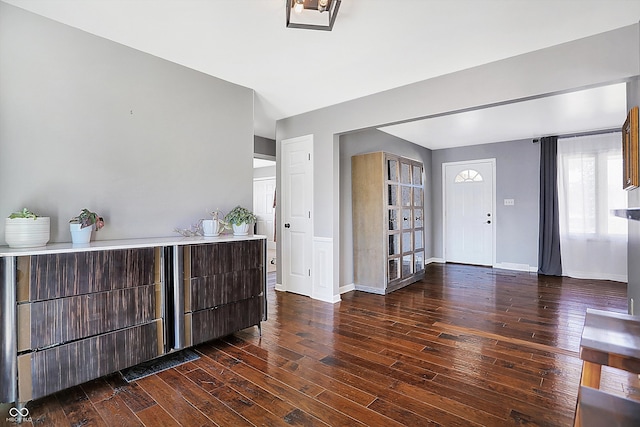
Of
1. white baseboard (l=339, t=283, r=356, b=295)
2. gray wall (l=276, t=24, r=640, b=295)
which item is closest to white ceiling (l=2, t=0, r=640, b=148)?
gray wall (l=276, t=24, r=640, b=295)

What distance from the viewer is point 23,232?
191 cm

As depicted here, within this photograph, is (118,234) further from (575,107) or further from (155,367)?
(575,107)

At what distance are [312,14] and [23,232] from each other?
226cm

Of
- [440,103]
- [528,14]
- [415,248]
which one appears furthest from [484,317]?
[528,14]

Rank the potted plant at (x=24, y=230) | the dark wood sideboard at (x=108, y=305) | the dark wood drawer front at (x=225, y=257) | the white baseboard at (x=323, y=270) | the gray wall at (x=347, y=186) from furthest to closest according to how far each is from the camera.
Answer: the gray wall at (x=347, y=186), the white baseboard at (x=323, y=270), the dark wood drawer front at (x=225, y=257), the potted plant at (x=24, y=230), the dark wood sideboard at (x=108, y=305)

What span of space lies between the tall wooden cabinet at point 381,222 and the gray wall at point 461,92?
0.67 metres

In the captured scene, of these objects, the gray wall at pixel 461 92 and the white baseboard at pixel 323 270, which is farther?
the white baseboard at pixel 323 270

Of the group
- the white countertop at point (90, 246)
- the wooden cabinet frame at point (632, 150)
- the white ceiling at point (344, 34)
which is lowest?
the white countertop at point (90, 246)

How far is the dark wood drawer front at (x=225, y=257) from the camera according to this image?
96.9 inches

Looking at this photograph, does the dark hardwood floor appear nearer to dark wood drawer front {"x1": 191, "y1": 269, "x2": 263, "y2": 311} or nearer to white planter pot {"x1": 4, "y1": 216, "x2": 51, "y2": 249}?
dark wood drawer front {"x1": 191, "y1": 269, "x2": 263, "y2": 311}

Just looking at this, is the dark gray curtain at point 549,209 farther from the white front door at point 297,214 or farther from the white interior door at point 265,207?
the white interior door at point 265,207

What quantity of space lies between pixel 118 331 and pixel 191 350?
2.32 ft

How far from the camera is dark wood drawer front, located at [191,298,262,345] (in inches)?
97.6

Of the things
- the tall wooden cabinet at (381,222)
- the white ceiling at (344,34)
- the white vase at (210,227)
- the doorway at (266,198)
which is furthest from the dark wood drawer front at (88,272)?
the doorway at (266,198)
